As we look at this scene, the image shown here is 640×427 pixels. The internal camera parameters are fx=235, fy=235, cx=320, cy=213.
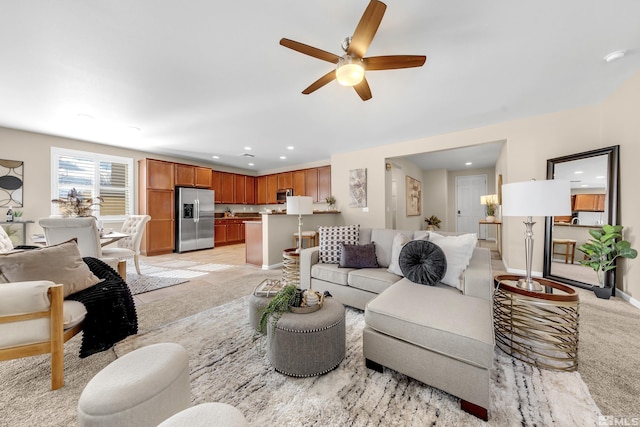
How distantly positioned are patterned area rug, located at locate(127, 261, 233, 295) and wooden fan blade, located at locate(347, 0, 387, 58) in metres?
3.67

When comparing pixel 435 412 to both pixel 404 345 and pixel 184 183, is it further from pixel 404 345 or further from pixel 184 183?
pixel 184 183

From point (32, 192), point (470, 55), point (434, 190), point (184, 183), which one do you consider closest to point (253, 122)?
point (470, 55)

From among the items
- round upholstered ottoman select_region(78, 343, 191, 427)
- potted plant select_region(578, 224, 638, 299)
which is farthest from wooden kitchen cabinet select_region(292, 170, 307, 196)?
round upholstered ottoman select_region(78, 343, 191, 427)

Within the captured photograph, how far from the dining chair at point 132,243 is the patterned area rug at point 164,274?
0.26 meters

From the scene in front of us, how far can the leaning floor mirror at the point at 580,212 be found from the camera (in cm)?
289

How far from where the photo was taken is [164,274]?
394 centimetres

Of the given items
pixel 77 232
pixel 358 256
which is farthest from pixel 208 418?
pixel 77 232

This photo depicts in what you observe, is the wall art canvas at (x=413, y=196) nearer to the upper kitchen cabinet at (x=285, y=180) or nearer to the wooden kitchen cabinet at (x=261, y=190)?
the upper kitchen cabinet at (x=285, y=180)

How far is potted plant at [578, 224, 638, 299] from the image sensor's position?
2.70 meters

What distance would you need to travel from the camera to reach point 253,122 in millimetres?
3914

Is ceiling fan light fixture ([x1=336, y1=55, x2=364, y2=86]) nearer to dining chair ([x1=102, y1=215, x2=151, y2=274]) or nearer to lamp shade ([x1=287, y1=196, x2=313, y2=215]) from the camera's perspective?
lamp shade ([x1=287, y1=196, x2=313, y2=215])

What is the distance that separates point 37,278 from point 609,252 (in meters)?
5.47

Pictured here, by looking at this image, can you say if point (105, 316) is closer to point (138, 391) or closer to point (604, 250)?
point (138, 391)

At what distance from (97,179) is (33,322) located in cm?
512
